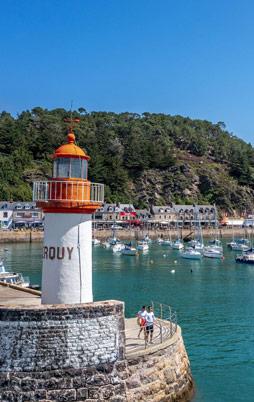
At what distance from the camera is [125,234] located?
103 m

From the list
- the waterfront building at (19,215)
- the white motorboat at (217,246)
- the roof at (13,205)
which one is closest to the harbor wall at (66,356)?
the white motorboat at (217,246)

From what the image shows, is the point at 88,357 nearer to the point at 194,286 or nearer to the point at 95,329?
the point at 95,329

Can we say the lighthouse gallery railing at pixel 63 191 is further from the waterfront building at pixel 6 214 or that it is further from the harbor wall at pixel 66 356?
the waterfront building at pixel 6 214

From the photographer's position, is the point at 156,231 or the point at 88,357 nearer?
the point at 88,357

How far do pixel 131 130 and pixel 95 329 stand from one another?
471ft

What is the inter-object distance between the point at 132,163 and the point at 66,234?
123437mm

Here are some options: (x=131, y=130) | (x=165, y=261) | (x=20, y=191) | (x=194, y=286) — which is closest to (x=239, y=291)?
(x=194, y=286)

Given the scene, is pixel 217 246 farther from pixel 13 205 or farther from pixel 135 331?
pixel 135 331

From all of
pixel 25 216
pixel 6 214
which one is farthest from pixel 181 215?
pixel 6 214

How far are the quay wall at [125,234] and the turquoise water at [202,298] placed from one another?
17.0 meters

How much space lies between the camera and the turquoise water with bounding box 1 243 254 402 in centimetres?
1852

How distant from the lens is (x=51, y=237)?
45.5ft

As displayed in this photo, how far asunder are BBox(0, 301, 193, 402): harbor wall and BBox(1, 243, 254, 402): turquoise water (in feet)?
12.7

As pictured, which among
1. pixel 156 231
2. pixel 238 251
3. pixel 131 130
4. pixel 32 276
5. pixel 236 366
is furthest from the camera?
pixel 131 130
